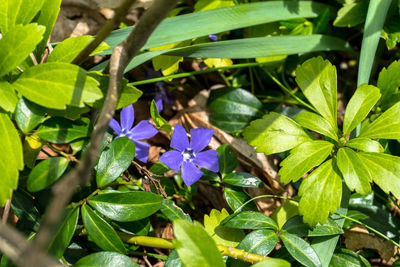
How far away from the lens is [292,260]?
136 centimetres

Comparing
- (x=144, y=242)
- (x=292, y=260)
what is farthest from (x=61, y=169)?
(x=292, y=260)

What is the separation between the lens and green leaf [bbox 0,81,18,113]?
3.34 feet

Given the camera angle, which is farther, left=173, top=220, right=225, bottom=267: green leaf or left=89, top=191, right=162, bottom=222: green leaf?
left=89, top=191, right=162, bottom=222: green leaf

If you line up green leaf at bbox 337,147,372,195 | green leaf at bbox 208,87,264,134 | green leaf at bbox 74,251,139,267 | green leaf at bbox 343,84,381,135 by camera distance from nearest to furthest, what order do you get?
green leaf at bbox 74,251,139,267 → green leaf at bbox 337,147,372,195 → green leaf at bbox 343,84,381,135 → green leaf at bbox 208,87,264,134

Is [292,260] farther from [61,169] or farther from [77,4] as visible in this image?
[77,4]

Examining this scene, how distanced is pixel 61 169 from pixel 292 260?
83 cm

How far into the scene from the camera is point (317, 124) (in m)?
1.34

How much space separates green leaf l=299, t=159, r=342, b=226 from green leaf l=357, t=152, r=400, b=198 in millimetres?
110

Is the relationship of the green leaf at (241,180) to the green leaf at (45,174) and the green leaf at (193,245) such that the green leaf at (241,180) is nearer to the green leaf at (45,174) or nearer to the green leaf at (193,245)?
the green leaf at (193,245)

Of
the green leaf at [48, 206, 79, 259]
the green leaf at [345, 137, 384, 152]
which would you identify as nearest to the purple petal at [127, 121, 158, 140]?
the green leaf at [48, 206, 79, 259]

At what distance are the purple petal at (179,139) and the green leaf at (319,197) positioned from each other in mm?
458

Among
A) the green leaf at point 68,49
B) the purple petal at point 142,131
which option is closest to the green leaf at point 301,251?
the purple petal at point 142,131

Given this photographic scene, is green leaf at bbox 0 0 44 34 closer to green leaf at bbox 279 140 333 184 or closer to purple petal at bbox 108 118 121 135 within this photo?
purple petal at bbox 108 118 121 135

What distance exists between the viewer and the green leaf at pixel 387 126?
4.18 ft
